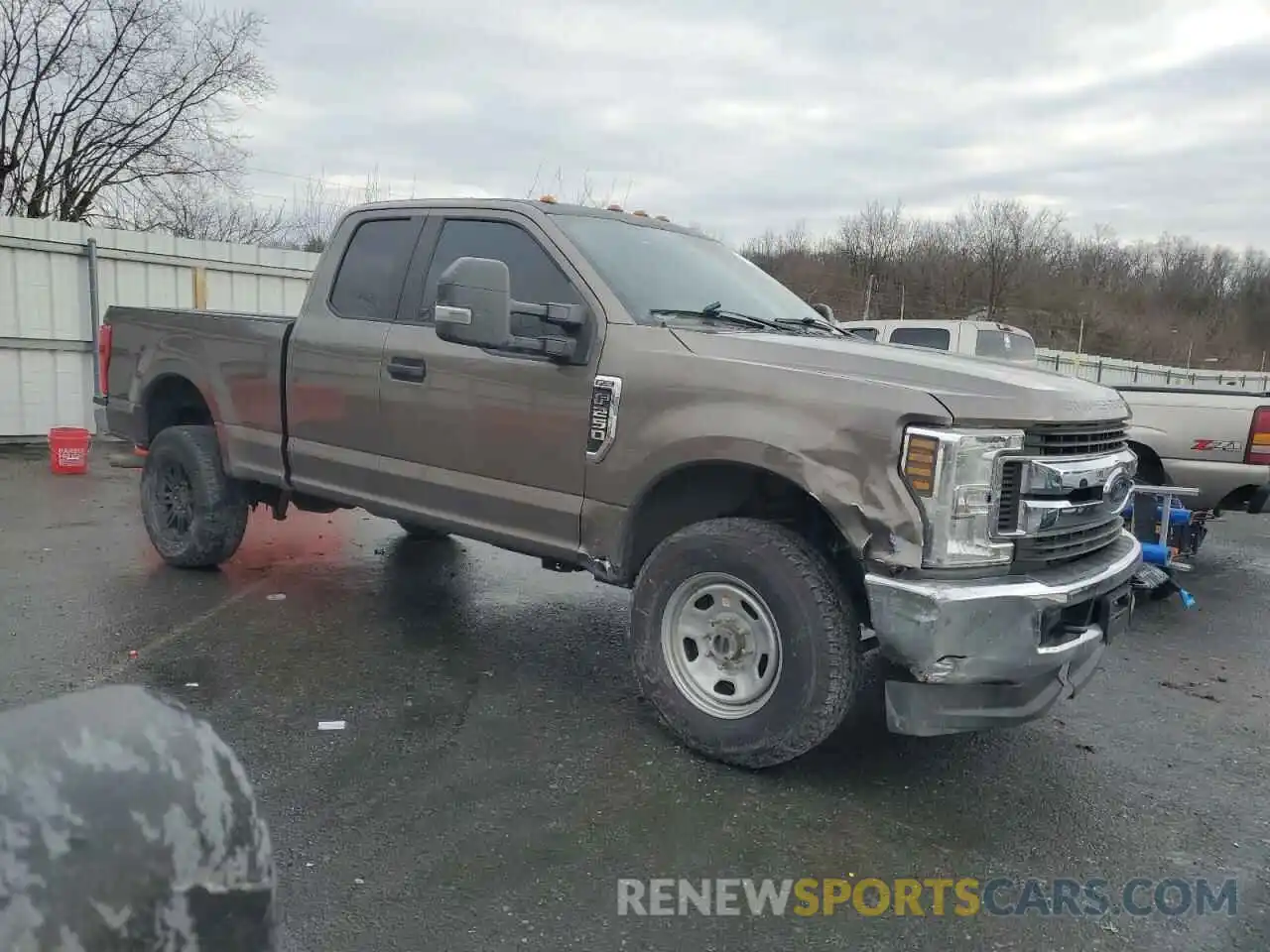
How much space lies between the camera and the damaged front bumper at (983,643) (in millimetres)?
2975

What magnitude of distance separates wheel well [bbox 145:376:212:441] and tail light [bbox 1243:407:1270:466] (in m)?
6.91

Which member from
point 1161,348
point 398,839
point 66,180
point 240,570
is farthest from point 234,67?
point 1161,348

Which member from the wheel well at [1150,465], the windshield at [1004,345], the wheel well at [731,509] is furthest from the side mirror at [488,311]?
the windshield at [1004,345]

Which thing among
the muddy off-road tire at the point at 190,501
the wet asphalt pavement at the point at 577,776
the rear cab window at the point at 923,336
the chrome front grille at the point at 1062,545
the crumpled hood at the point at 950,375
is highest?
the rear cab window at the point at 923,336

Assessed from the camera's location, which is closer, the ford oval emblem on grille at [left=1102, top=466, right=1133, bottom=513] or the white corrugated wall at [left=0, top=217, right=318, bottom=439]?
the ford oval emblem on grille at [left=1102, top=466, right=1133, bottom=513]

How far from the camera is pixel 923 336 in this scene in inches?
442

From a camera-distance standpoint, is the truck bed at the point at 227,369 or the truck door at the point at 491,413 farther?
the truck bed at the point at 227,369

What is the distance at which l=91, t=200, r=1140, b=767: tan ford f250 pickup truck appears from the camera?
305 centimetres

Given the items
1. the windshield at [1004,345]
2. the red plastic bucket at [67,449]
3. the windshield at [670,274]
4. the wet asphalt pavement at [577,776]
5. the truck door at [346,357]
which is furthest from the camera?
the windshield at [1004,345]

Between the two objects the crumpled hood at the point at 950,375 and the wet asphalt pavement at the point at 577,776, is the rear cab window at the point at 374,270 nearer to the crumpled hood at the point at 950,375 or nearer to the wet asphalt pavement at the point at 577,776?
the wet asphalt pavement at the point at 577,776

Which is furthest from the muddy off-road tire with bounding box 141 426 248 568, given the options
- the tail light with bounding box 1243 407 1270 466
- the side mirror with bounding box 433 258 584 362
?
the tail light with bounding box 1243 407 1270 466

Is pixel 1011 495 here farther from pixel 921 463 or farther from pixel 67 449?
pixel 67 449

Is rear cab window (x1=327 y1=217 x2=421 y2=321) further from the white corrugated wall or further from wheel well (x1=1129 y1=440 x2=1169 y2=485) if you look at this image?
the white corrugated wall
